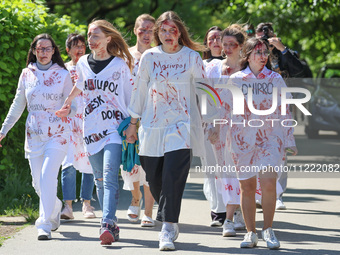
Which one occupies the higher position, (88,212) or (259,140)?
(259,140)

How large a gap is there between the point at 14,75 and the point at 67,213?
2424mm

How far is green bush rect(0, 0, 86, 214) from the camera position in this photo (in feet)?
34.4

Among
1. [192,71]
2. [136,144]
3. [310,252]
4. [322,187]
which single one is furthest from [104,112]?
[322,187]

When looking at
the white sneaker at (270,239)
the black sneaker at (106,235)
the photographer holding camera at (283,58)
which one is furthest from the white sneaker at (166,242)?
the photographer holding camera at (283,58)

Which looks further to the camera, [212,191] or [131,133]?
[212,191]

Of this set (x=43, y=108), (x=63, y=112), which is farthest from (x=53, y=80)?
(x=63, y=112)

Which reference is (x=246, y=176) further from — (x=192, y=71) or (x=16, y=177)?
(x=16, y=177)

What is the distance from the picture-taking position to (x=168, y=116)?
745 cm

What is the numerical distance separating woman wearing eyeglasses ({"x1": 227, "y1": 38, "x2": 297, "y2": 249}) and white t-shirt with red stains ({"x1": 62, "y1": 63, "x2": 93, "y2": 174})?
2.32 meters

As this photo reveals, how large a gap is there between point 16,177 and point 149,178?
3639mm

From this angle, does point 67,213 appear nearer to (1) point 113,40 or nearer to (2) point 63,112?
(2) point 63,112

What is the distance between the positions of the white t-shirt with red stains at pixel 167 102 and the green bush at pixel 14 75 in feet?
10.0

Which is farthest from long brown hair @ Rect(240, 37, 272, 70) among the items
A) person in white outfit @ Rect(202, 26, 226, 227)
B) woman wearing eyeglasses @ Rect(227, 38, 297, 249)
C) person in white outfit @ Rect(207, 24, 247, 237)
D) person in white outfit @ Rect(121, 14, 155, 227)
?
person in white outfit @ Rect(121, 14, 155, 227)

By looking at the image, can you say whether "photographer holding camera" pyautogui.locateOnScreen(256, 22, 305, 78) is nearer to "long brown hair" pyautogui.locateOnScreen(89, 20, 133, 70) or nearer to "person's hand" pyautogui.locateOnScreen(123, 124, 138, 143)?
"long brown hair" pyautogui.locateOnScreen(89, 20, 133, 70)
